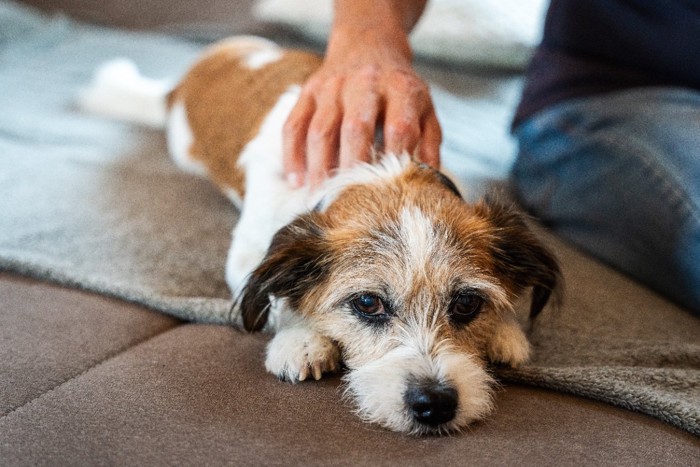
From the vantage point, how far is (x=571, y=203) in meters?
2.26

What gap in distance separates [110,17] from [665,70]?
3386 millimetres

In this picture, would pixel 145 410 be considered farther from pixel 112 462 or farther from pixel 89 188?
pixel 89 188

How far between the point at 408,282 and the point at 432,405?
0.29 metres

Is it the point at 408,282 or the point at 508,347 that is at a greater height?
the point at 408,282

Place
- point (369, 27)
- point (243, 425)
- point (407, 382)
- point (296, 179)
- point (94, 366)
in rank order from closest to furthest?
point (243, 425) < point (407, 382) < point (94, 366) < point (296, 179) < point (369, 27)

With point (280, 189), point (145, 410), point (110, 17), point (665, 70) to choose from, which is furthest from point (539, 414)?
point (110, 17)

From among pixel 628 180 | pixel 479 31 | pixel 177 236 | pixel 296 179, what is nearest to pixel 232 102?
pixel 177 236

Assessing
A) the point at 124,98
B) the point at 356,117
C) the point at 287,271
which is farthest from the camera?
the point at 124,98

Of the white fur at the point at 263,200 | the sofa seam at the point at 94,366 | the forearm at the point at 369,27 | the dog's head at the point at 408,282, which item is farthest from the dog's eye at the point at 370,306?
the forearm at the point at 369,27

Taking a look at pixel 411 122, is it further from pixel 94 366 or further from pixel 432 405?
pixel 94 366

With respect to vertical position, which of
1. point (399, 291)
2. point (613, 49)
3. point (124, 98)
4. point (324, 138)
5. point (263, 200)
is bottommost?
point (124, 98)

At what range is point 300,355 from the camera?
1.36 meters

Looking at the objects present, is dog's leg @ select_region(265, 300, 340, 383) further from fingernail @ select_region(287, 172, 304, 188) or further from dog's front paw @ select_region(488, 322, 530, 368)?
fingernail @ select_region(287, 172, 304, 188)

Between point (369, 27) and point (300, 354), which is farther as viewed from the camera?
point (369, 27)
